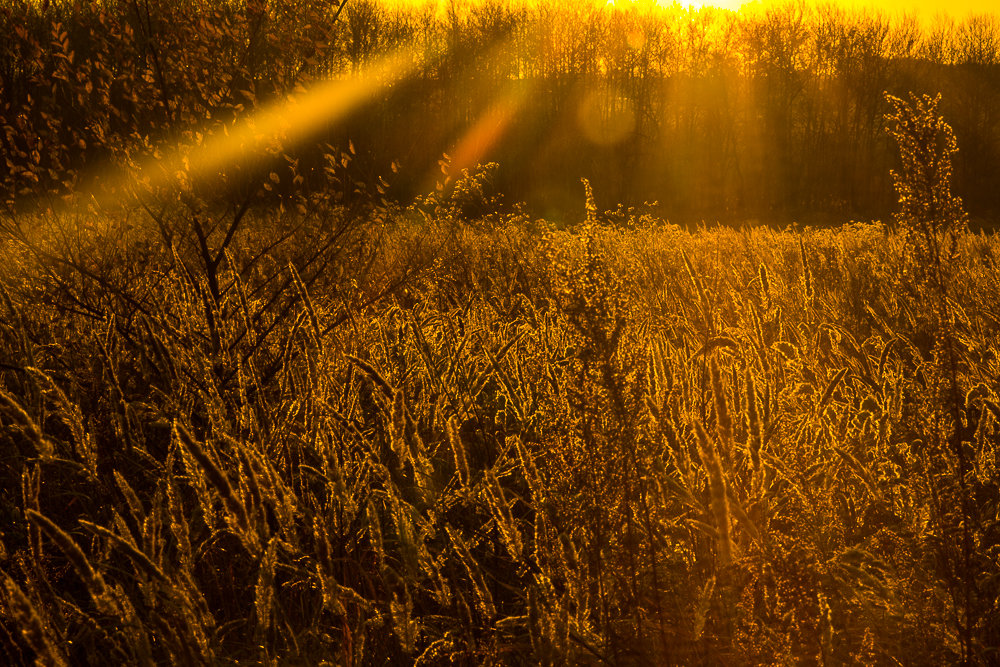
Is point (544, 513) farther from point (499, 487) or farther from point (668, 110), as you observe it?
point (668, 110)

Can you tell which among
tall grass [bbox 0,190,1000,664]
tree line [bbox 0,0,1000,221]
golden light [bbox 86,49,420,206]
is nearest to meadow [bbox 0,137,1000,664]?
tall grass [bbox 0,190,1000,664]

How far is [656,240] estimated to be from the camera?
8352 millimetres

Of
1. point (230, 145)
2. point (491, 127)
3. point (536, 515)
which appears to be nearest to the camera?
point (536, 515)

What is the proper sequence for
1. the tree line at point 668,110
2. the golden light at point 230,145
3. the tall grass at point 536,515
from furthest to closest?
1. the tree line at point 668,110
2. the golden light at point 230,145
3. the tall grass at point 536,515

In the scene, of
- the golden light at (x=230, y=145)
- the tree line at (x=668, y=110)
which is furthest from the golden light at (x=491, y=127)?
the golden light at (x=230, y=145)

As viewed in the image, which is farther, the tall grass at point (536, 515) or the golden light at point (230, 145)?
the golden light at point (230, 145)

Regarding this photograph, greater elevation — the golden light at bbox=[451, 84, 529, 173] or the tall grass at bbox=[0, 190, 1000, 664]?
the golden light at bbox=[451, 84, 529, 173]

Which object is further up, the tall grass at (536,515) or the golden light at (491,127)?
the golden light at (491,127)

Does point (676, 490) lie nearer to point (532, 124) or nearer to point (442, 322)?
point (442, 322)

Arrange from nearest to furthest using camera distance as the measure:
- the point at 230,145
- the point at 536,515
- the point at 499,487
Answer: the point at 499,487 < the point at 536,515 < the point at 230,145

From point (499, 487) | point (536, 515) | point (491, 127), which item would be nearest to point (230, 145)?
point (536, 515)

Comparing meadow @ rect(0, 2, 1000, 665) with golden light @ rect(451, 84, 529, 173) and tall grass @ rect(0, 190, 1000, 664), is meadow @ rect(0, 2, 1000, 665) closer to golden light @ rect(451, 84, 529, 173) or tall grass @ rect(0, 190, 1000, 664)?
tall grass @ rect(0, 190, 1000, 664)

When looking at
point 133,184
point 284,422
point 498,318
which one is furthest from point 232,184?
point 284,422

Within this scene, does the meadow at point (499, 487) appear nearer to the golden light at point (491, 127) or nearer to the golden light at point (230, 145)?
the golden light at point (230, 145)
